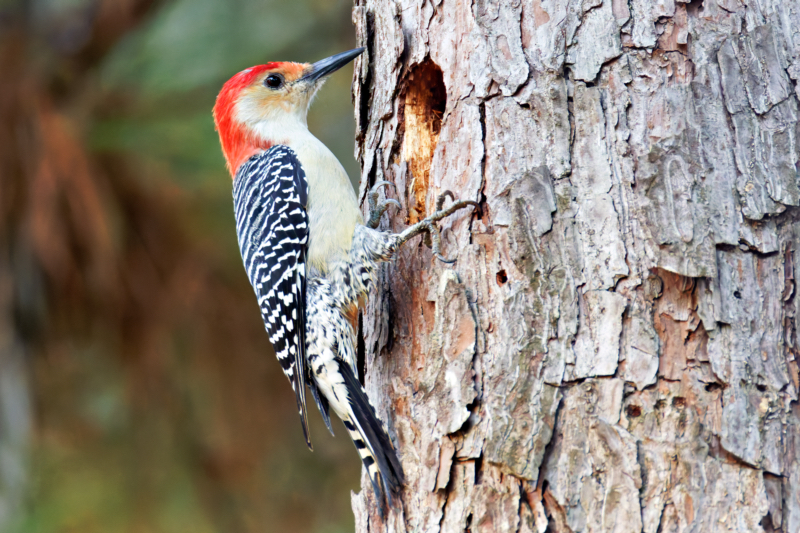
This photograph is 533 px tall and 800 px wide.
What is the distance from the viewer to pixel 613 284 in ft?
6.82

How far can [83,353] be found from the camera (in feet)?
15.6

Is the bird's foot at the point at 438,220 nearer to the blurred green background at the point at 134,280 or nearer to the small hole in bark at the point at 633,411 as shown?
the small hole in bark at the point at 633,411

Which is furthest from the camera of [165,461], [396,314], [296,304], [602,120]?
[165,461]

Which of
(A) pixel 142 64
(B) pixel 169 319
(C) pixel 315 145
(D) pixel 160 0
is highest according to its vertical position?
(D) pixel 160 0

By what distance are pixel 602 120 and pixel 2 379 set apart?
4.23m

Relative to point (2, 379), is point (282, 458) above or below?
below

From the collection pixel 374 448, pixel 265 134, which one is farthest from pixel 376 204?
pixel 374 448

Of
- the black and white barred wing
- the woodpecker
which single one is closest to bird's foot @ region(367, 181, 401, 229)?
the woodpecker

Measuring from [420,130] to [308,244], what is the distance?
0.71 metres

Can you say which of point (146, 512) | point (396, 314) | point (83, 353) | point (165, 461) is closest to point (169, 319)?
point (83, 353)

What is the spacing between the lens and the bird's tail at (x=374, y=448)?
2.36 meters

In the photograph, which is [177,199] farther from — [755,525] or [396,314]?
[755,525]

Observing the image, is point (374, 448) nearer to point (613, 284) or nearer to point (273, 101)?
point (613, 284)

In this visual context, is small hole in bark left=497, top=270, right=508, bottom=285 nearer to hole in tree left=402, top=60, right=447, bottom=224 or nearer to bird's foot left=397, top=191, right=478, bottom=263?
bird's foot left=397, top=191, right=478, bottom=263
